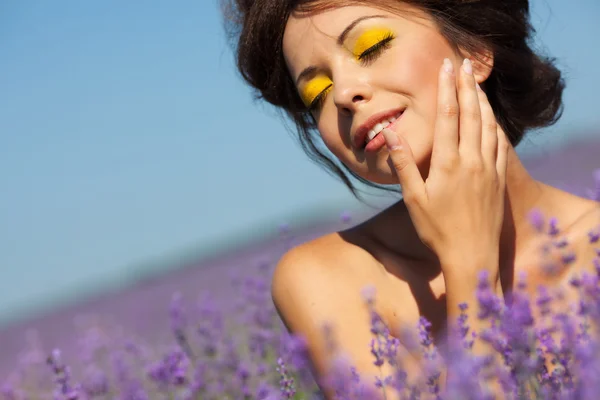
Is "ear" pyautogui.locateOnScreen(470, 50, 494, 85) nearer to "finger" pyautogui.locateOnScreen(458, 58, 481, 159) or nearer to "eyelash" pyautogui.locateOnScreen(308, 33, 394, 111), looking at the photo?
"finger" pyautogui.locateOnScreen(458, 58, 481, 159)

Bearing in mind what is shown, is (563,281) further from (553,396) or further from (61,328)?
(61,328)

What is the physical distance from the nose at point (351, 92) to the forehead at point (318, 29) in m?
Answer: 0.12

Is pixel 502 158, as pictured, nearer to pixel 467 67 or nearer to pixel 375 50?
pixel 467 67

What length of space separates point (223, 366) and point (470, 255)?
1.19m

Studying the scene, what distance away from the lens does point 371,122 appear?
2.58 meters

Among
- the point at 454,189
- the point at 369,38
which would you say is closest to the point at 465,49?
the point at 369,38

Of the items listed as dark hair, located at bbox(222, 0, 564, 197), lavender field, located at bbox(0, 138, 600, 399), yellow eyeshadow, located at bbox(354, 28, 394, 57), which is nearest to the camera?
yellow eyeshadow, located at bbox(354, 28, 394, 57)

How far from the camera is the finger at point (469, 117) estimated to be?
8.60ft

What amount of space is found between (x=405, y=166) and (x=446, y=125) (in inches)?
6.8

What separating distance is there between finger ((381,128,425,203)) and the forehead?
1.13 ft

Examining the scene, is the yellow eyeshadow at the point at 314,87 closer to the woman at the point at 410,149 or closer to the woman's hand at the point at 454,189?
the woman at the point at 410,149

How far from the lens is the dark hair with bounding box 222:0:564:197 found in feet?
9.48

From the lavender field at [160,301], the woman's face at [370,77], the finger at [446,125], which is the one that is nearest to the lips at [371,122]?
the woman's face at [370,77]

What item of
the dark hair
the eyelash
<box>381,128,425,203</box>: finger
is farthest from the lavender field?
the eyelash
